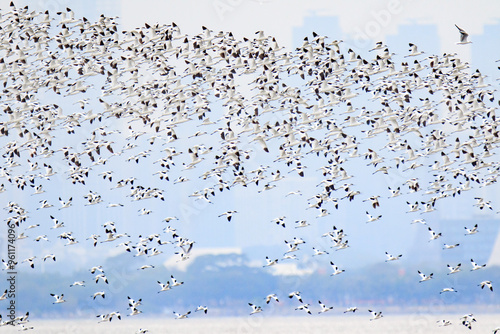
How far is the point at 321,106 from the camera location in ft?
200

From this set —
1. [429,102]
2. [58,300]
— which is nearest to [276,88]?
[429,102]

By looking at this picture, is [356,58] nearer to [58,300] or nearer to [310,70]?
[310,70]

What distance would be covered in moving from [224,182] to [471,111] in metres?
12.1

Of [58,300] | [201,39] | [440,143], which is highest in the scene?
[201,39]

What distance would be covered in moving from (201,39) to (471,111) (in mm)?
13122

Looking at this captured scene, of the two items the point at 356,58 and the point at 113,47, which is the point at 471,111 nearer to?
the point at 356,58

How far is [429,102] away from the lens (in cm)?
6119

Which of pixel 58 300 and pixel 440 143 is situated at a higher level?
pixel 440 143

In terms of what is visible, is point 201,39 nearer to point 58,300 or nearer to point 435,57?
point 435,57

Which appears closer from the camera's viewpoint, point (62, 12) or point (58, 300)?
point (62, 12)

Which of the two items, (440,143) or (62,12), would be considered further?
(440,143)

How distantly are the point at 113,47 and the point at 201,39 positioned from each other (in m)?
4.08

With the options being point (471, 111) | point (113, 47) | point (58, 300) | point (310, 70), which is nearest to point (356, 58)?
point (310, 70)

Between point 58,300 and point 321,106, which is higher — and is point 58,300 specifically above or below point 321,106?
below
